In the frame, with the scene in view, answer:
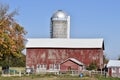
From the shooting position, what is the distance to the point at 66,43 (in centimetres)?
8031

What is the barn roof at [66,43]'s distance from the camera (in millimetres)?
79000

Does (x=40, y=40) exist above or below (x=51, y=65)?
above

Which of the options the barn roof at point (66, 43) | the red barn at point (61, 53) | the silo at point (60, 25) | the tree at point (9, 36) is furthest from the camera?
the silo at point (60, 25)

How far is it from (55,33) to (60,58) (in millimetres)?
10093

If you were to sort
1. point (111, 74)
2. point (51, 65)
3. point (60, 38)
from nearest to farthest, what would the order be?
point (111, 74)
point (51, 65)
point (60, 38)

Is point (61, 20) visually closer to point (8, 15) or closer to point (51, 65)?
point (51, 65)

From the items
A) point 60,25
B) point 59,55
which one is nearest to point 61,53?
point 59,55

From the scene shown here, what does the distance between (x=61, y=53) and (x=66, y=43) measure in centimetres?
237

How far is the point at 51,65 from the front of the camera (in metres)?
79.8

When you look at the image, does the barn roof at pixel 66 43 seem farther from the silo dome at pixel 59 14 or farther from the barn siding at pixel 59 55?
the silo dome at pixel 59 14

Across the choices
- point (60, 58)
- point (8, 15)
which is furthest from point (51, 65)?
point (8, 15)

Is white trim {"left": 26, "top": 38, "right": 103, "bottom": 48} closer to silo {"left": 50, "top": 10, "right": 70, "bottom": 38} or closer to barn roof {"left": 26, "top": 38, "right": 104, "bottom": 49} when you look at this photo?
barn roof {"left": 26, "top": 38, "right": 104, "bottom": 49}

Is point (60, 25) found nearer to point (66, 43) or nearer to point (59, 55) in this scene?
point (66, 43)

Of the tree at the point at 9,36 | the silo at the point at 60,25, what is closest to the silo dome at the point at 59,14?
the silo at the point at 60,25
